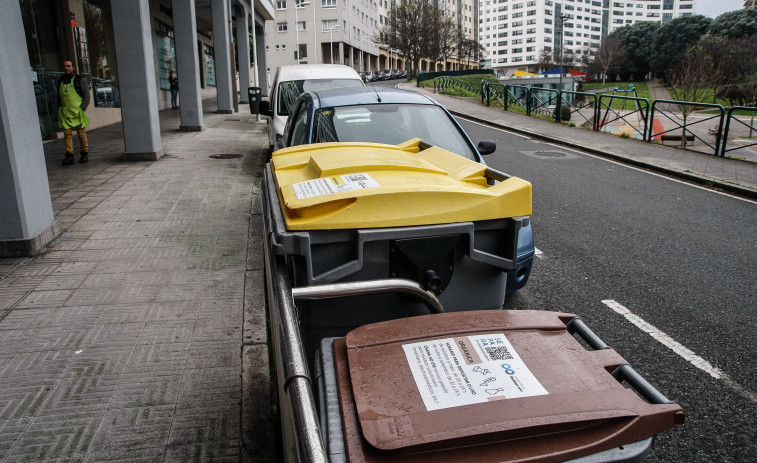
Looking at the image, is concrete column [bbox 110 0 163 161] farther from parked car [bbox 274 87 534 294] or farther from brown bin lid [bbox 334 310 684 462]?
brown bin lid [bbox 334 310 684 462]

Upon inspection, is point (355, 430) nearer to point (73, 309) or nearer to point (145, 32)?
point (73, 309)

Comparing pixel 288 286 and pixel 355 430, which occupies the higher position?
pixel 288 286

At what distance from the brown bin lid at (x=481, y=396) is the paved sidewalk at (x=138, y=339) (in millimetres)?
1264

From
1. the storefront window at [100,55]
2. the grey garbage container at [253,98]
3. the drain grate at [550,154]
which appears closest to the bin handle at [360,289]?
the drain grate at [550,154]

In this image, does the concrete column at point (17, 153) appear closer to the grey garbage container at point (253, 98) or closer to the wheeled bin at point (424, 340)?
the wheeled bin at point (424, 340)

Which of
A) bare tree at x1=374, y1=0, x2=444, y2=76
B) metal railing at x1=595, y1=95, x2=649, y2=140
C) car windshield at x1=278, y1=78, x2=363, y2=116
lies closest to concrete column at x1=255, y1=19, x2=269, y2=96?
metal railing at x1=595, y1=95, x2=649, y2=140

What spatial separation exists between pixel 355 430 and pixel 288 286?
80 centimetres

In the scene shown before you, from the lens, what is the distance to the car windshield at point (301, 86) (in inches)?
403

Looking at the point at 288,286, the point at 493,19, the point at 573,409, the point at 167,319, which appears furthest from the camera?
the point at 493,19

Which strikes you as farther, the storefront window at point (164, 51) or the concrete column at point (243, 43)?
the concrete column at point (243, 43)

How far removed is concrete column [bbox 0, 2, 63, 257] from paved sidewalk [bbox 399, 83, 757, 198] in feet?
33.2

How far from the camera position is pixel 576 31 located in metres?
176

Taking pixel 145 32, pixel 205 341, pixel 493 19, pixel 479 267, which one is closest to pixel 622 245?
pixel 479 267

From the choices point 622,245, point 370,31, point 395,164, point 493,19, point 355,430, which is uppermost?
point 493,19
